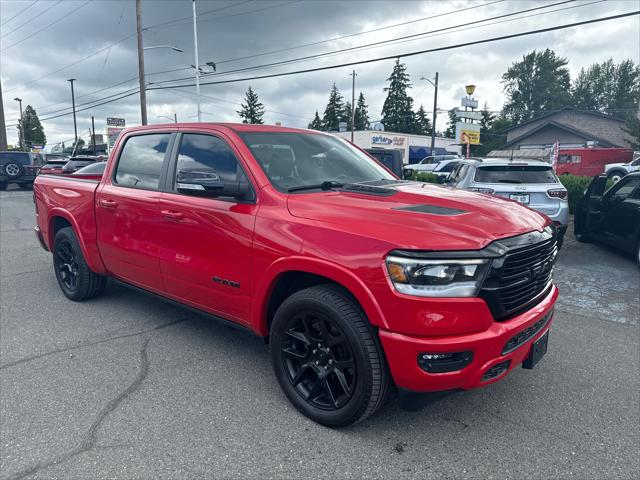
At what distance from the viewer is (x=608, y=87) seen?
81250 mm

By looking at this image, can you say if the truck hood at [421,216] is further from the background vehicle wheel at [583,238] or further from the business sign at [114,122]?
the business sign at [114,122]

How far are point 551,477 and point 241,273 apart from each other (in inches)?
83.8

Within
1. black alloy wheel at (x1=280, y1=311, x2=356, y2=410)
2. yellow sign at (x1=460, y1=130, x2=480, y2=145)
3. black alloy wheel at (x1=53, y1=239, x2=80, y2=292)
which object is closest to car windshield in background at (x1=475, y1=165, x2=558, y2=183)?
black alloy wheel at (x1=280, y1=311, x2=356, y2=410)

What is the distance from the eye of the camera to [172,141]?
3.88 meters

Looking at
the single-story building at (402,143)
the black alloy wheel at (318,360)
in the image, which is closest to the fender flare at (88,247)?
the black alloy wheel at (318,360)

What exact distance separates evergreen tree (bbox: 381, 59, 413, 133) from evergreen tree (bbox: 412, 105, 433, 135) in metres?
1.19

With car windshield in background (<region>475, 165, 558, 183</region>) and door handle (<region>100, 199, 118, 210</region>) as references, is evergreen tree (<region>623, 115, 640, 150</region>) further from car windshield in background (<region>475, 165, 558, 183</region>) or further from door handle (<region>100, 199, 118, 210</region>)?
door handle (<region>100, 199, 118, 210</region>)

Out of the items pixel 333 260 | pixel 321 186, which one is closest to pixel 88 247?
pixel 321 186

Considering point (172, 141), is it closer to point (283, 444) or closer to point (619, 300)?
point (283, 444)

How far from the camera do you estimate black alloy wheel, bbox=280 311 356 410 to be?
2723mm

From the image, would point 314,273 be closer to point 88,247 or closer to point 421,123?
point 88,247

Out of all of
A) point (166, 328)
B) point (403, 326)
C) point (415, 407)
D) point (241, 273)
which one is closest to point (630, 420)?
point (415, 407)

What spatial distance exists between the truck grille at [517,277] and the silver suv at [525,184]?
16.2 feet

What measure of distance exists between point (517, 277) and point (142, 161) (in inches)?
128
